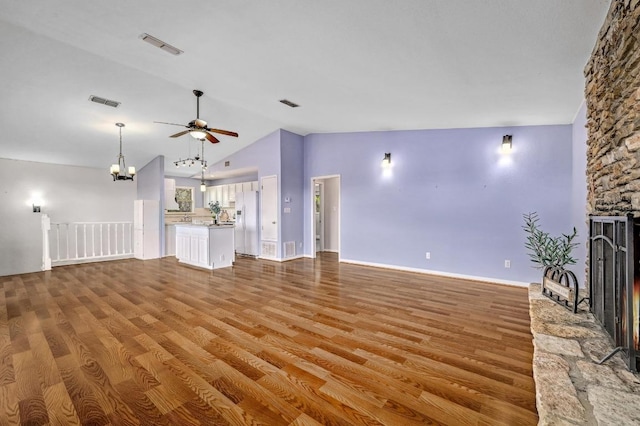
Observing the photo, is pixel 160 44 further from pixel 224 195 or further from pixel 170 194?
pixel 170 194

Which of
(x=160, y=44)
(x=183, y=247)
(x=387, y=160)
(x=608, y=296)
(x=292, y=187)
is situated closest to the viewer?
(x=608, y=296)

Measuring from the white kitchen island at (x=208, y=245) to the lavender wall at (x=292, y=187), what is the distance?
4.25 feet

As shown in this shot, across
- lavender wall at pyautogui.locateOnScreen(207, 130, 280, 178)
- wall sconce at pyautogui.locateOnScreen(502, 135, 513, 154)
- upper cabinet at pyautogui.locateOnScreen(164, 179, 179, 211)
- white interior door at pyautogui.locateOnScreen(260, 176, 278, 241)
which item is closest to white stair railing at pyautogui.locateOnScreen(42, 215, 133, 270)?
upper cabinet at pyautogui.locateOnScreen(164, 179, 179, 211)

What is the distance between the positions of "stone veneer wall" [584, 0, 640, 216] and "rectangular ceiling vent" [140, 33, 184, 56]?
3.85 m

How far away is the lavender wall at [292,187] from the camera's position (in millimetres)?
6805

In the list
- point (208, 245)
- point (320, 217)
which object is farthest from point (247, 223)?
point (320, 217)

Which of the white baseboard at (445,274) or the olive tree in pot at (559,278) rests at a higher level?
the olive tree in pot at (559,278)

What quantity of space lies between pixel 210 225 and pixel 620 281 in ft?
19.6

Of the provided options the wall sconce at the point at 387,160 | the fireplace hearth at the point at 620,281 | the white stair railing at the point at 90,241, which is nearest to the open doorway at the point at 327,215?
the wall sconce at the point at 387,160

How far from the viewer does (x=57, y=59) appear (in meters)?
3.51

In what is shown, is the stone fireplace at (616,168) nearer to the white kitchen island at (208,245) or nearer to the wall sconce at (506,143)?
the wall sconce at (506,143)

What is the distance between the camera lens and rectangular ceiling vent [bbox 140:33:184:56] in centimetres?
298

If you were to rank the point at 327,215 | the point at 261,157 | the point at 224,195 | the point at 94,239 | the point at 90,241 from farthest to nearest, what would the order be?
1. the point at 224,195
2. the point at 327,215
3. the point at 90,241
4. the point at 94,239
5. the point at 261,157

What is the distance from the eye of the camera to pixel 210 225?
5977 mm
